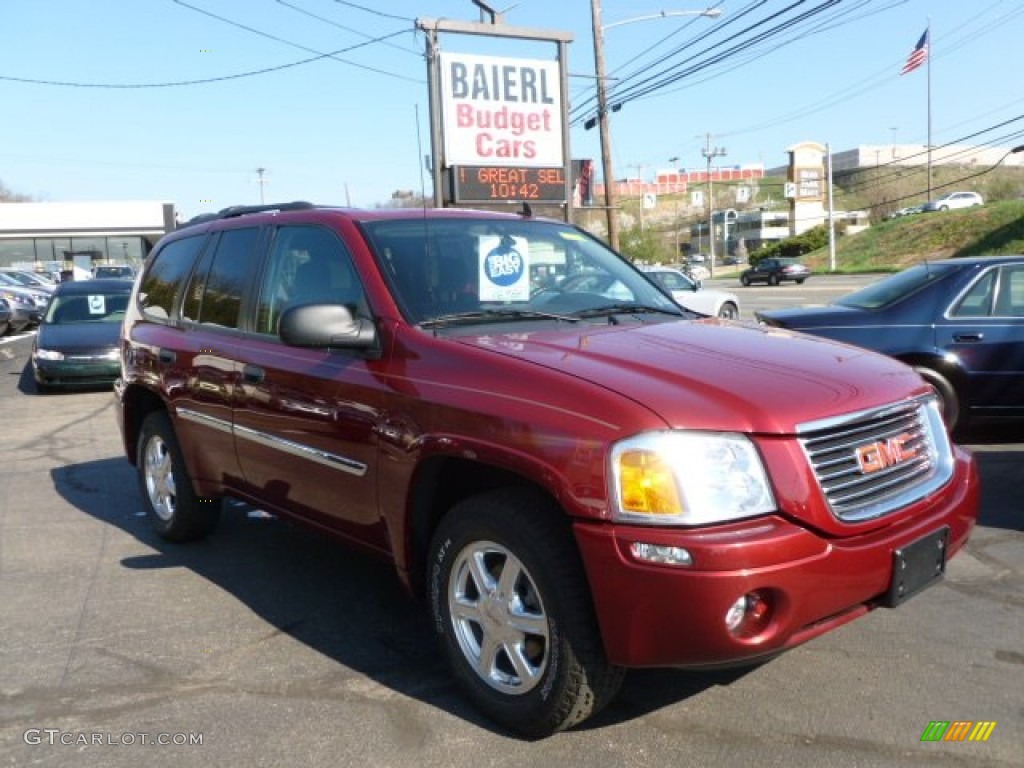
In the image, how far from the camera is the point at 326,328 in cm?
355

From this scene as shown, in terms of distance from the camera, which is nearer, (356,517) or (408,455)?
(408,455)

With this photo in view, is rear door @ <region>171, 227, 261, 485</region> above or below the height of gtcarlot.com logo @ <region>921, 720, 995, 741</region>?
above

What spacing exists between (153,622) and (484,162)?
15.8m

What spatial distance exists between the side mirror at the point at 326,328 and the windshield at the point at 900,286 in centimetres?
534

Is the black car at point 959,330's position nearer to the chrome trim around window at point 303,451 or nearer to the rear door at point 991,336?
the rear door at point 991,336

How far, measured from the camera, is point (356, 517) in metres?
3.80

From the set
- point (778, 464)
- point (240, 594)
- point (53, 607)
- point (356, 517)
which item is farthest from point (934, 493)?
point (53, 607)

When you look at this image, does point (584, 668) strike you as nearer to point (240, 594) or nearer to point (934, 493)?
point (934, 493)

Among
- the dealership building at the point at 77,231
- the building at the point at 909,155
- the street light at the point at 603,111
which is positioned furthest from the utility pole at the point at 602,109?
the building at the point at 909,155

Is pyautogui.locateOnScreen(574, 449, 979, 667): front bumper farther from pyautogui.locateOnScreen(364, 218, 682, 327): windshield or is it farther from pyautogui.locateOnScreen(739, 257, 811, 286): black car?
pyautogui.locateOnScreen(739, 257, 811, 286): black car

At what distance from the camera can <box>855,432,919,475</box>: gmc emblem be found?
2.99 metres

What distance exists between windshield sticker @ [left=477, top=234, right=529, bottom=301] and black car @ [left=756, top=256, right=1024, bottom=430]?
13.1ft

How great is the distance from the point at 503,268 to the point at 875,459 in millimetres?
1798

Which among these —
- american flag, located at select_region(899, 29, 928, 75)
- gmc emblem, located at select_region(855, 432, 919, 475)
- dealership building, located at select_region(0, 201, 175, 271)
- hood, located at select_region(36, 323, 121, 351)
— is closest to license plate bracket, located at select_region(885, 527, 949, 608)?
gmc emblem, located at select_region(855, 432, 919, 475)
